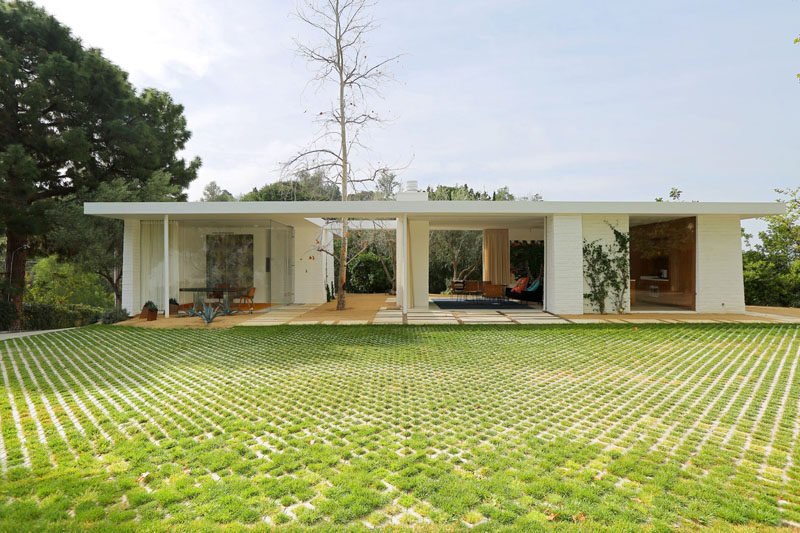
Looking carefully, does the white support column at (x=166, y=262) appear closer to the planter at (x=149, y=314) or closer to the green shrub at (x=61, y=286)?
the planter at (x=149, y=314)

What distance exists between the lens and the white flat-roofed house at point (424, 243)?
11.8 meters

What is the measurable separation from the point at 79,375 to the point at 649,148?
2453cm

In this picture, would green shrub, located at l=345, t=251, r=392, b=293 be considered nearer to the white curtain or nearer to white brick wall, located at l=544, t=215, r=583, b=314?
the white curtain

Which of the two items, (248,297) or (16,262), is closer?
(248,297)

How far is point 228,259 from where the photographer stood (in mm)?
14078

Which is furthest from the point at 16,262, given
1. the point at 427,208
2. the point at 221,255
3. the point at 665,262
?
the point at 665,262

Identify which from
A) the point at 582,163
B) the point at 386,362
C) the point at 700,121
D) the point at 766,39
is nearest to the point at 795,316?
the point at 766,39

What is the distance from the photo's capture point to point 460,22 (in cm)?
A: 1491

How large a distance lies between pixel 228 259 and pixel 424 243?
603 centimetres

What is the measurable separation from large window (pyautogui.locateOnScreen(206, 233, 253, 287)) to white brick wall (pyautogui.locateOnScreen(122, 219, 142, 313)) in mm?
1888

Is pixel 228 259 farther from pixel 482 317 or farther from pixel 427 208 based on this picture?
pixel 482 317

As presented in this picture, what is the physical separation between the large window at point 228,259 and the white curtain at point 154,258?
1.08m

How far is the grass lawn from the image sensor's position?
2.76 m

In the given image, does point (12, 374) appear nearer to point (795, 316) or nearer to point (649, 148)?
point (795, 316)
